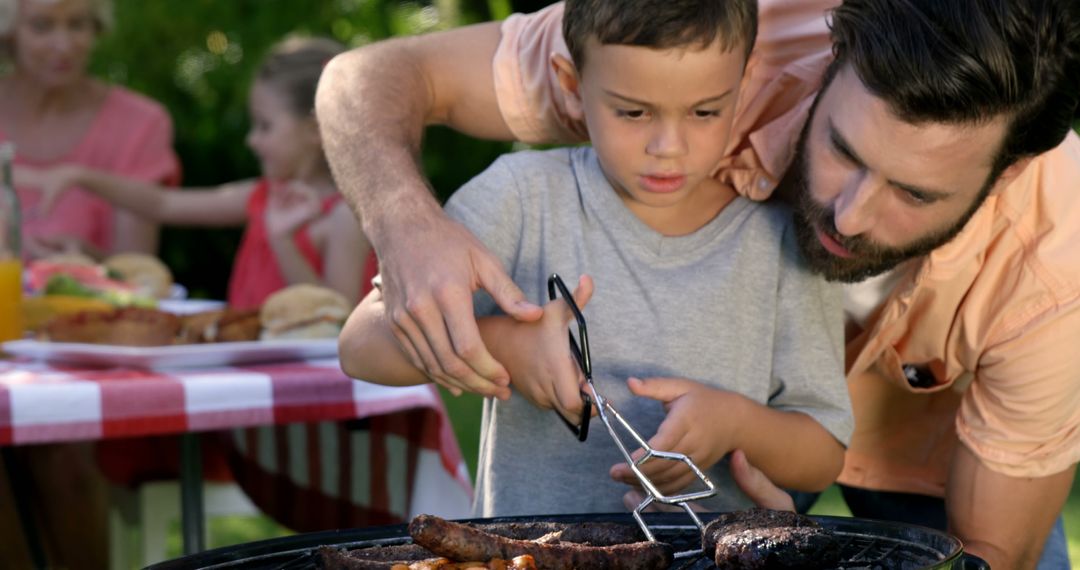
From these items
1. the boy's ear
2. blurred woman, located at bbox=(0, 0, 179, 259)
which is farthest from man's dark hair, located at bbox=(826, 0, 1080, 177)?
blurred woman, located at bbox=(0, 0, 179, 259)

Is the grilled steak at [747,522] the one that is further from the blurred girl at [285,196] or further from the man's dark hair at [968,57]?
the blurred girl at [285,196]

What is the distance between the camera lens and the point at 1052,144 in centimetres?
216

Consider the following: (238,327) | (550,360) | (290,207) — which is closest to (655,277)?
(550,360)

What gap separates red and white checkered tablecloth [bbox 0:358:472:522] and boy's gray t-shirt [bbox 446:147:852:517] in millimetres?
480

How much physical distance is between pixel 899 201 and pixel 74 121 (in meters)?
3.67

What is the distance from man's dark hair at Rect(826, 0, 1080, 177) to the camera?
197 centimetres

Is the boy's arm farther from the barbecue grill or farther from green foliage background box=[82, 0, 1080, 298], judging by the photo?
green foliage background box=[82, 0, 1080, 298]

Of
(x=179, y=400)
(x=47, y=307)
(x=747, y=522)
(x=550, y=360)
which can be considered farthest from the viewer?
(x=47, y=307)

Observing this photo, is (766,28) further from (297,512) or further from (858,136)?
(297,512)

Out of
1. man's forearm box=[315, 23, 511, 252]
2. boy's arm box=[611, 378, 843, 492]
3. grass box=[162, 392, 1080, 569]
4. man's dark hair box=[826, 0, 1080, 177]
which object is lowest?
grass box=[162, 392, 1080, 569]

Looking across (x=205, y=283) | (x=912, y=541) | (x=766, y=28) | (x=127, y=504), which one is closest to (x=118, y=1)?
(x=205, y=283)

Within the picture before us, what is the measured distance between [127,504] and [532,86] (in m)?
1.93

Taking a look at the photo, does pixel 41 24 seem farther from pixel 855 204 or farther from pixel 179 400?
pixel 855 204

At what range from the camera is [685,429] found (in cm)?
192
